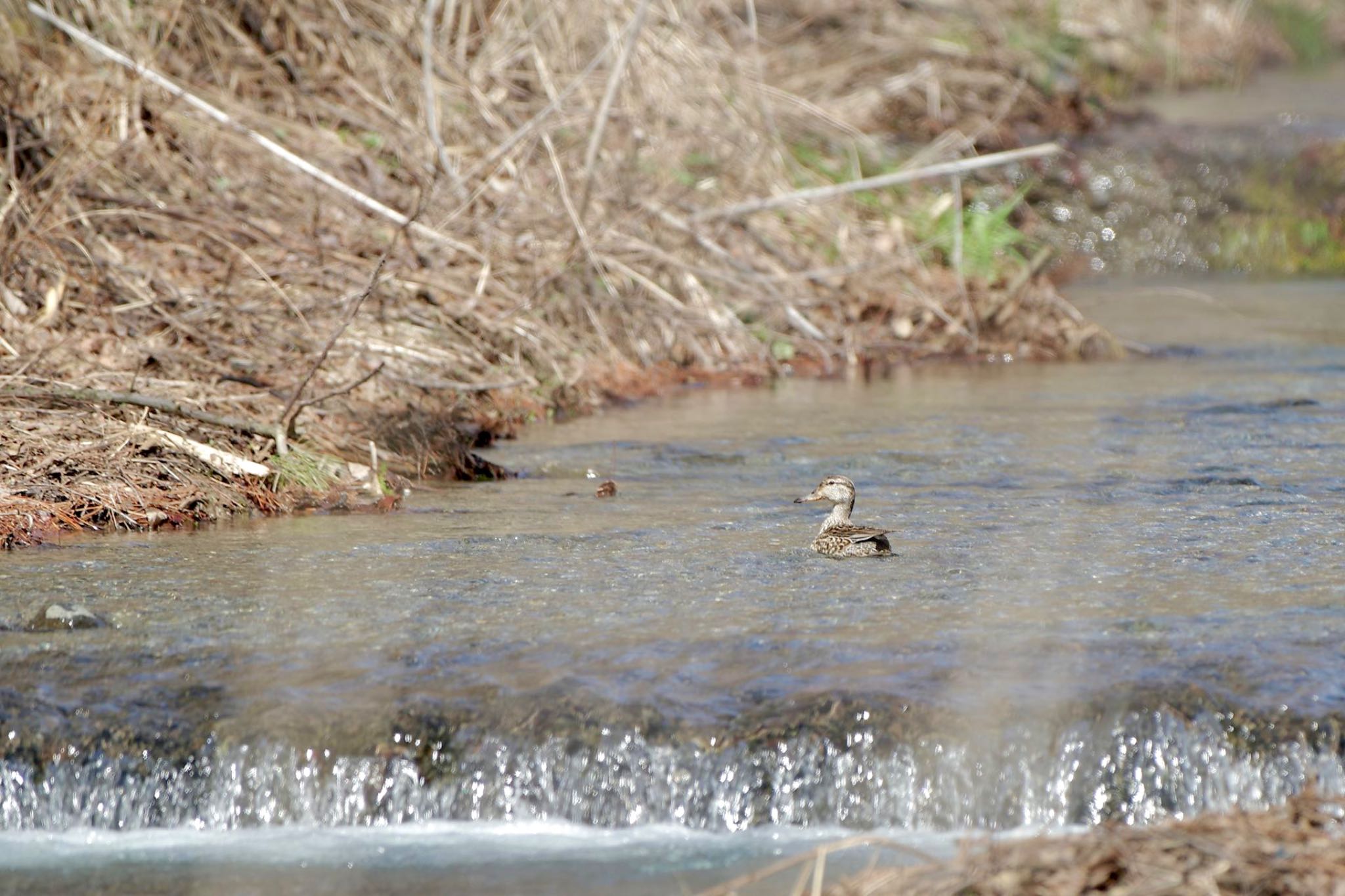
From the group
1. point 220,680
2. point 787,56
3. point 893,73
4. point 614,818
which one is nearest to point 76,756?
point 220,680

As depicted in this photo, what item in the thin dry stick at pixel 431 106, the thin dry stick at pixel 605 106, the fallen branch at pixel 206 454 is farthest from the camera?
the thin dry stick at pixel 431 106

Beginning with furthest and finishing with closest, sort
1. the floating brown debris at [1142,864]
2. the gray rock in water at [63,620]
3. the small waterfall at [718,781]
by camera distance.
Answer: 1. the gray rock in water at [63,620]
2. the small waterfall at [718,781]
3. the floating brown debris at [1142,864]

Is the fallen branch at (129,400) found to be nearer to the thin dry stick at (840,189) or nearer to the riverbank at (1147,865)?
the riverbank at (1147,865)

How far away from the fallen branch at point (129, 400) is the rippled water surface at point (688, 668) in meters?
0.57

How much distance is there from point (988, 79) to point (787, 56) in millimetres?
2076

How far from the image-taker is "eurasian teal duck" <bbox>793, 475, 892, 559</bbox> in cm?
580

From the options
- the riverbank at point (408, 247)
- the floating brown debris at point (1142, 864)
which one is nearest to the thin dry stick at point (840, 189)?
the riverbank at point (408, 247)

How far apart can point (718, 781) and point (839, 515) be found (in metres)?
1.84

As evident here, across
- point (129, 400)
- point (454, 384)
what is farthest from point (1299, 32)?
point (129, 400)

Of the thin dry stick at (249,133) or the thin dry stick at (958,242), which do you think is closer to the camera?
the thin dry stick at (249,133)

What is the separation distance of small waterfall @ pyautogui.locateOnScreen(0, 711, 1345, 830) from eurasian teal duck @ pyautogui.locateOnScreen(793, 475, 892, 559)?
4.80 feet

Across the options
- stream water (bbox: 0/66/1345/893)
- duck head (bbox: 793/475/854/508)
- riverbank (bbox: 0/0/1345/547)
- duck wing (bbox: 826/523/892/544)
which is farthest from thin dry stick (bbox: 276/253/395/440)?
duck wing (bbox: 826/523/892/544)

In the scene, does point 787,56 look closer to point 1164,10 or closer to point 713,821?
point 1164,10

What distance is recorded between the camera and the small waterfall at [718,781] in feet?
14.1
